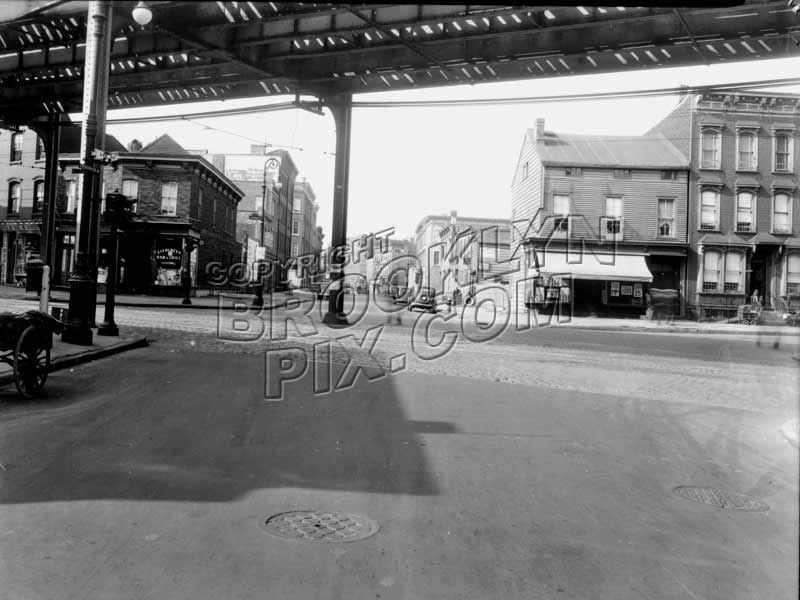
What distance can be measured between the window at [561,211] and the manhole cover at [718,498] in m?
31.8

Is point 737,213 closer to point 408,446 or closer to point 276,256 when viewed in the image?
point 408,446

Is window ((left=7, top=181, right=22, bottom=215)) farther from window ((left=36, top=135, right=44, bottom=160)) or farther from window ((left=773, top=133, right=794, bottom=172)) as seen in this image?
window ((left=773, top=133, right=794, bottom=172))

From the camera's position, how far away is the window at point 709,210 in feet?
112

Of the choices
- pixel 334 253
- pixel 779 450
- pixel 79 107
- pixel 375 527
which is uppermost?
pixel 79 107

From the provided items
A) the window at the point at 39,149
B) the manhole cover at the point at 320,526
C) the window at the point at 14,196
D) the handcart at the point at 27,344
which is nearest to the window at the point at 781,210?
the handcart at the point at 27,344

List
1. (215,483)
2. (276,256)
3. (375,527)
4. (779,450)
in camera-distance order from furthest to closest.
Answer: (276,256), (215,483), (375,527), (779,450)

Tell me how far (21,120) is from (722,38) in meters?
17.8

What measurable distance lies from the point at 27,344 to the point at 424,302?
30.3 meters

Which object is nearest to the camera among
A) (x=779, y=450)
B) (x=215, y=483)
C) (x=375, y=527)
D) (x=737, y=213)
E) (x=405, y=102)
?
(x=779, y=450)

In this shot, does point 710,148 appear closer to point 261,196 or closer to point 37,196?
point 261,196

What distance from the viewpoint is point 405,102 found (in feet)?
47.1

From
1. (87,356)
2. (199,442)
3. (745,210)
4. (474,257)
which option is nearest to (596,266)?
(745,210)

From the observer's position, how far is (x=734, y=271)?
34062 mm

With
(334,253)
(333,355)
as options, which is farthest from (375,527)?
(334,253)
